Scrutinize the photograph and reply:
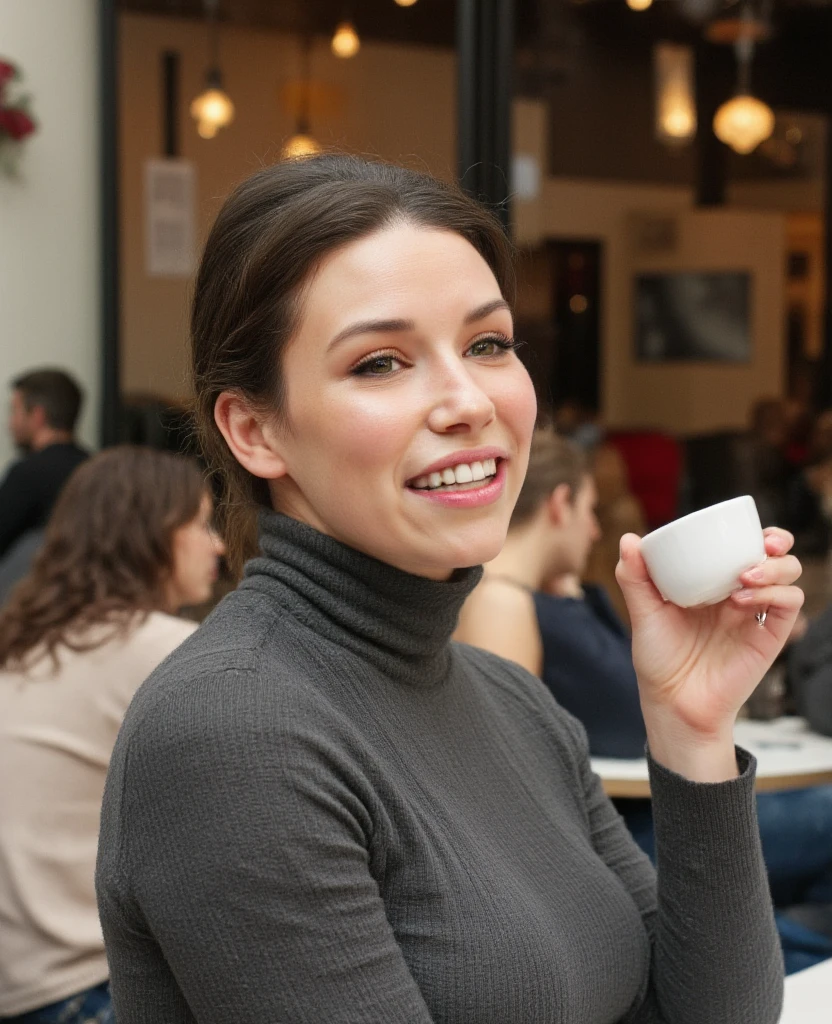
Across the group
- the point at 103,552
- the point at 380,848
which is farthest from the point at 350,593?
the point at 103,552

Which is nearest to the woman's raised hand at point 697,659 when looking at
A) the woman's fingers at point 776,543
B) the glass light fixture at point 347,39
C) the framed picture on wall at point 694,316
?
the woman's fingers at point 776,543

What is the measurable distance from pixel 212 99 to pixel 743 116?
243 centimetres

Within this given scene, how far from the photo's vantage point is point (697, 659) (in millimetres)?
1342

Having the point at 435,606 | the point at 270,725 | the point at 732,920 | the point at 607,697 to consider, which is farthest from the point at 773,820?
the point at 270,725

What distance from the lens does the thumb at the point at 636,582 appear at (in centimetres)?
131

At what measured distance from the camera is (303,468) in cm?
119

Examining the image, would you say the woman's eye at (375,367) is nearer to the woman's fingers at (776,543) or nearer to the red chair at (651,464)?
the woman's fingers at (776,543)

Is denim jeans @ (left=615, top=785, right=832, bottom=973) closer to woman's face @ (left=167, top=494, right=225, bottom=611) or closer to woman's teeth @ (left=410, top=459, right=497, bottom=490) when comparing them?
woman's face @ (left=167, top=494, right=225, bottom=611)

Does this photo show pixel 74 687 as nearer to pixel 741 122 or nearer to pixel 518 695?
pixel 518 695

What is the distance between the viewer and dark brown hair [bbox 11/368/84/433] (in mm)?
5227

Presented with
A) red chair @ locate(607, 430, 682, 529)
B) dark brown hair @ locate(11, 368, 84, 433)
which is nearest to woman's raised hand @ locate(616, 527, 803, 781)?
dark brown hair @ locate(11, 368, 84, 433)

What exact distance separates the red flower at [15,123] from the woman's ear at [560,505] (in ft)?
10.3

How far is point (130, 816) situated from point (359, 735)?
0.64 ft

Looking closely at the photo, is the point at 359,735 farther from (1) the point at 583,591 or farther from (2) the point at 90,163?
(2) the point at 90,163
